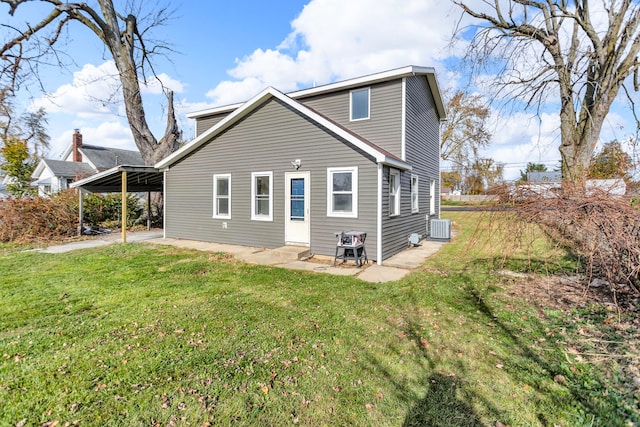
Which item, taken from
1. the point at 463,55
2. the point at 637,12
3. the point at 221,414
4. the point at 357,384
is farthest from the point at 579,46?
the point at 221,414

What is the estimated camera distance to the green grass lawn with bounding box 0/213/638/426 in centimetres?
244

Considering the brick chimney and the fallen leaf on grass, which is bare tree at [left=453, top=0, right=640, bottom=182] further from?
the brick chimney

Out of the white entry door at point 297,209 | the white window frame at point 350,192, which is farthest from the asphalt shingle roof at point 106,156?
the white window frame at point 350,192

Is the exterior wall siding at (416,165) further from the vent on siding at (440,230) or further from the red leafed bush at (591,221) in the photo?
the red leafed bush at (591,221)

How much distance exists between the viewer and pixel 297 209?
9.24 m

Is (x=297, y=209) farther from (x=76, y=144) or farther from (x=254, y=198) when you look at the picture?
(x=76, y=144)

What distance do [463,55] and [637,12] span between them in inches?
147

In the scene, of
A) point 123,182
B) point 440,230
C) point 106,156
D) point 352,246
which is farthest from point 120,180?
point 106,156

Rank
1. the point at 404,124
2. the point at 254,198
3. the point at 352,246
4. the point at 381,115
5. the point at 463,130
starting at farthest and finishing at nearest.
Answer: the point at 463,130
the point at 254,198
the point at 381,115
the point at 404,124
the point at 352,246

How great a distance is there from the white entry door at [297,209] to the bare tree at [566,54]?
628 centimetres

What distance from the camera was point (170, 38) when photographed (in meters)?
16.1

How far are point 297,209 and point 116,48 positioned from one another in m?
12.7

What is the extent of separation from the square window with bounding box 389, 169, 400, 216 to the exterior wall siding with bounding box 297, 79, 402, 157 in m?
0.84

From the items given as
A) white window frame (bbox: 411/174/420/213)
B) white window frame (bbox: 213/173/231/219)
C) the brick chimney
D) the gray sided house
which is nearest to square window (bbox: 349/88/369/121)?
the gray sided house
